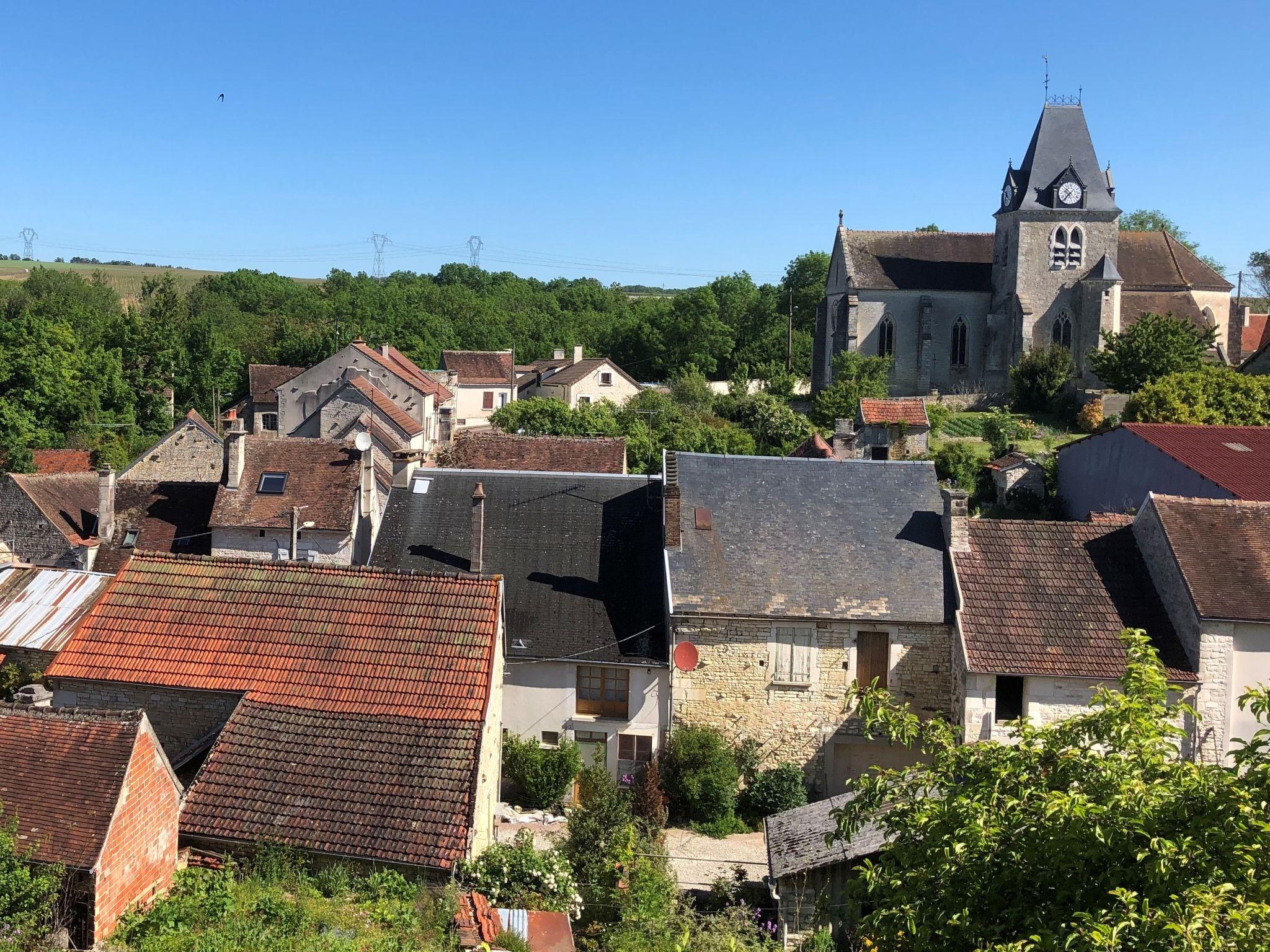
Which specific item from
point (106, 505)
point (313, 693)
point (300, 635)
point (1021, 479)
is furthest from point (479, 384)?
point (313, 693)

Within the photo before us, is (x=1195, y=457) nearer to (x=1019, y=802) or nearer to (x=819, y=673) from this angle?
(x=819, y=673)

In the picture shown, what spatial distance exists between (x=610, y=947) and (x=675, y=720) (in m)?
7.42

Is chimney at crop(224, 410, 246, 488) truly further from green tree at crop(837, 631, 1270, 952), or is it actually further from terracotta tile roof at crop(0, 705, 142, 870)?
green tree at crop(837, 631, 1270, 952)

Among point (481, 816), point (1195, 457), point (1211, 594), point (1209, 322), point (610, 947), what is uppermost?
point (1209, 322)

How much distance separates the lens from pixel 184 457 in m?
40.7

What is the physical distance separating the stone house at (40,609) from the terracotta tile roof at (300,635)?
213 cm

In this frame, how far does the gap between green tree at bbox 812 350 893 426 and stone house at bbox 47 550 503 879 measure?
3278 centimetres

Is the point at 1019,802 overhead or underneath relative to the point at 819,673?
overhead

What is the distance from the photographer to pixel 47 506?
30.3 meters

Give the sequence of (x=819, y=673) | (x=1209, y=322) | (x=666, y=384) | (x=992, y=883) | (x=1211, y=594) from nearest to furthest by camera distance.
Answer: (x=992, y=883)
(x=1211, y=594)
(x=819, y=673)
(x=1209, y=322)
(x=666, y=384)

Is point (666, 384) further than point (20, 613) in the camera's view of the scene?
Yes

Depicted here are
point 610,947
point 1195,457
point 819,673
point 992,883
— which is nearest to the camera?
point 992,883

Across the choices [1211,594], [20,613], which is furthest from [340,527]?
[1211,594]

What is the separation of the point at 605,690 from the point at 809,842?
6108 millimetres
